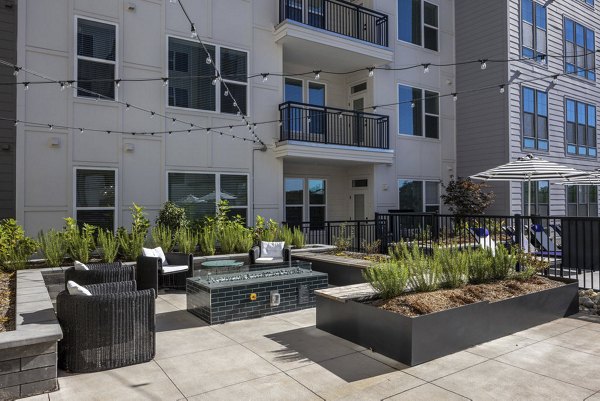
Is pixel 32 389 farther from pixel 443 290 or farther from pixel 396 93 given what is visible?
pixel 396 93

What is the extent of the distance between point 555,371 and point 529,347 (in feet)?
2.04

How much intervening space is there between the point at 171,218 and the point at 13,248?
9.64ft

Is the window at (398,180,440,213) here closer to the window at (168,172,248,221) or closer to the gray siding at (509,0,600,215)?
the gray siding at (509,0,600,215)

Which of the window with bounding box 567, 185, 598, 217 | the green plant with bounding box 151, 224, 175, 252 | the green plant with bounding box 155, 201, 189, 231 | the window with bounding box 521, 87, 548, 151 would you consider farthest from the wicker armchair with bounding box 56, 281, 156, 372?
the window with bounding box 567, 185, 598, 217

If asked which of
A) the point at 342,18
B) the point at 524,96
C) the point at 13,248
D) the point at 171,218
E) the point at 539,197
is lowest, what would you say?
the point at 13,248

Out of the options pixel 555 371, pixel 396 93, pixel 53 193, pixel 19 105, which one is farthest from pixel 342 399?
pixel 396 93

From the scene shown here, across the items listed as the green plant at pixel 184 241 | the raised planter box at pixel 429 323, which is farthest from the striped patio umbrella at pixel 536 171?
the green plant at pixel 184 241

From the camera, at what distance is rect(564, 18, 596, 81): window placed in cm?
1622

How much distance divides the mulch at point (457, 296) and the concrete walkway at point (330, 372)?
0.49 m

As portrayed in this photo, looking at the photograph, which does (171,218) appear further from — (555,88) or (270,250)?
(555,88)

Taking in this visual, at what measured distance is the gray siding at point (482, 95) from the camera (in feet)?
44.9

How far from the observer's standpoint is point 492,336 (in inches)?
181

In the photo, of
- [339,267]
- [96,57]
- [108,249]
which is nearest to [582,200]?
[339,267]

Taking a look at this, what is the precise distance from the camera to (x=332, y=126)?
12.2 m
